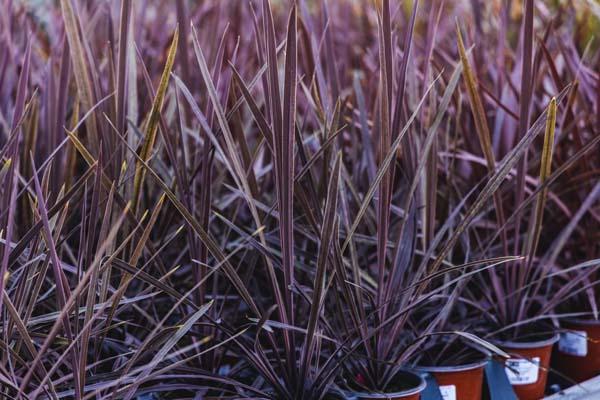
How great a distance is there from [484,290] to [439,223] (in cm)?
18

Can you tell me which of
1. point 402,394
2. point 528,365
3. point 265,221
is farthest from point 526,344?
point 265,221

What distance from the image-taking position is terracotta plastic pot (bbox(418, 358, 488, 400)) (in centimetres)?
118

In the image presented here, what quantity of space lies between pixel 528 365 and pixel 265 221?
0.49m

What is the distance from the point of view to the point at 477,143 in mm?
1569

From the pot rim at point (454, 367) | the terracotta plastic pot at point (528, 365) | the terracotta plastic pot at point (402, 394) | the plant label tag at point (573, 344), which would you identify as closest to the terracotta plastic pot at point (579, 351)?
the plant label tag at point (573, 344)

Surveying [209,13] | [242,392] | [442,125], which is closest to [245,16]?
[209,13]

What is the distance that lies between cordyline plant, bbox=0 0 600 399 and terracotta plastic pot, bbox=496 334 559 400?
0.15 feet

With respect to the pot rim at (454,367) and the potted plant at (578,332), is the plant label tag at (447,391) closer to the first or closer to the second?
the pot rim at (454,367)

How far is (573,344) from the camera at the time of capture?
57.0 inches

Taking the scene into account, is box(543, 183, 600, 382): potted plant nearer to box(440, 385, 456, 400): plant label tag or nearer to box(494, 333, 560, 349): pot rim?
box(494, 333, 560, 349): pot rim

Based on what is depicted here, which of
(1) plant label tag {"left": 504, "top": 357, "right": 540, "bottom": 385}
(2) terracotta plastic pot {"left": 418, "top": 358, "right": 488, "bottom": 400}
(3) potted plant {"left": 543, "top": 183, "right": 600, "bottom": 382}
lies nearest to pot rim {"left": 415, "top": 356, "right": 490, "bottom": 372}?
(2) terracotta plastic pot {"left": 418, "top": 358, "right": 488, "bottom": 400}

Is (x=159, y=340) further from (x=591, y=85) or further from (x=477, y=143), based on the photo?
(x=591, y=85)

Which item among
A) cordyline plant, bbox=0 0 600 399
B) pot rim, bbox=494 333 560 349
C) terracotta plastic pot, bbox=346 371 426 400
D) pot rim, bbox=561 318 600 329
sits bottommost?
pot rim, bbox=561 318 600 329

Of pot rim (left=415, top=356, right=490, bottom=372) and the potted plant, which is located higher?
pot rim (left=415, top=356, right=490, bottom=372)
